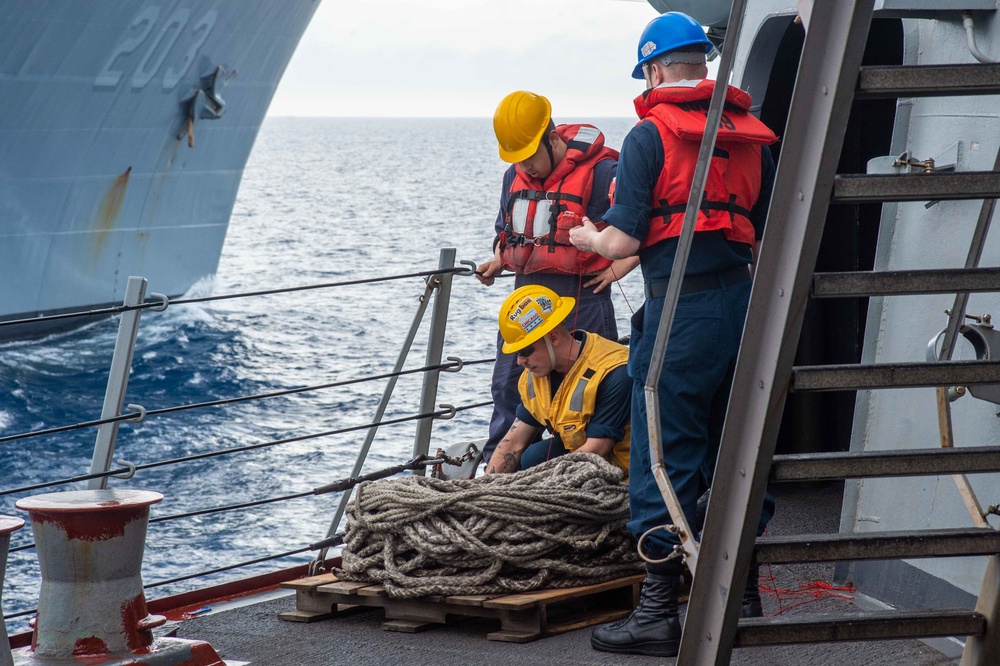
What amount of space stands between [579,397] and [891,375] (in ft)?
6.70

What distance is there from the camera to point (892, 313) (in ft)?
12.2

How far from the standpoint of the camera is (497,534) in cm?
360

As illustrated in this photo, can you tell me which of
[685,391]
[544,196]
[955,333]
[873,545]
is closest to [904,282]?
[873,545]

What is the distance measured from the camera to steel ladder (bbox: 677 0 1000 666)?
1.88 m

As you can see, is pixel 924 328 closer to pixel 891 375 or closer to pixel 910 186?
pixel 891 375

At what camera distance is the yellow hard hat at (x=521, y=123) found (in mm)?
4449

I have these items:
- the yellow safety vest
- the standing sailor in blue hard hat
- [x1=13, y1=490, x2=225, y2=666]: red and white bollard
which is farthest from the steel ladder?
the yellow safety vest

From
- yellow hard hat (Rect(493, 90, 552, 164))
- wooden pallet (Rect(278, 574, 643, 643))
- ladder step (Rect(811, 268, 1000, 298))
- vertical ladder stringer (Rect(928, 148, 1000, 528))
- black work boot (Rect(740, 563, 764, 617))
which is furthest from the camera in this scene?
yellow hard hat (Rect(493, 90, 552, 164))

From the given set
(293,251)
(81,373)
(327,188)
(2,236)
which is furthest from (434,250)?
(327,188)

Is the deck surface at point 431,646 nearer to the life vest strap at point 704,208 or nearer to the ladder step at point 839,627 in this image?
the ladder step at point 839,627

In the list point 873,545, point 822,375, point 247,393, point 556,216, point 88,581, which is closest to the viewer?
point 822,375

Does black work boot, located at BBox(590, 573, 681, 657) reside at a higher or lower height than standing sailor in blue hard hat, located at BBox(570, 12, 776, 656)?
lower

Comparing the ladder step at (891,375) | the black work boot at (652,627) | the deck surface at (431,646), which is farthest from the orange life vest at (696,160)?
the deck surface at (431,646)

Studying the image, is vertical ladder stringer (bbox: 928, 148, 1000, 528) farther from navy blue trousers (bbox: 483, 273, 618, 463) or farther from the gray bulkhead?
navy blue trousers (bbox: 483, 273, 618, 463)
